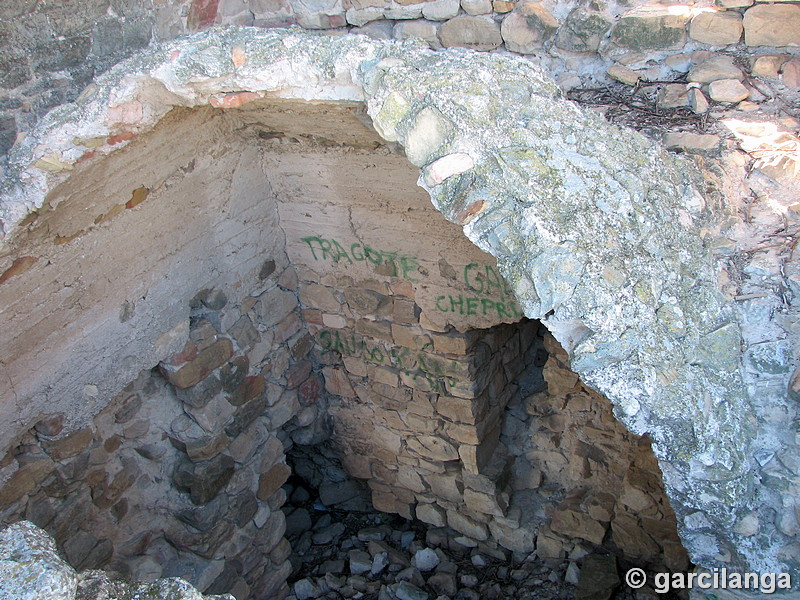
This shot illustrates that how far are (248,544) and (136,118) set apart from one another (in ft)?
7.97

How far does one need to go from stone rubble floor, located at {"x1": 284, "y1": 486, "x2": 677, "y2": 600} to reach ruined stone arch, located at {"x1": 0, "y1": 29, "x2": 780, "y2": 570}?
2171mm

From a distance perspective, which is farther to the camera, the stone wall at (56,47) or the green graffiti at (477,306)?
the green graffiti at (477,306)

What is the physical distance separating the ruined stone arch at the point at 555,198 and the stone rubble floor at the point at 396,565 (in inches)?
85.5

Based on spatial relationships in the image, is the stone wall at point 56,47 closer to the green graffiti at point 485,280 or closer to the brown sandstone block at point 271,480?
the green graffiti at point 485,280

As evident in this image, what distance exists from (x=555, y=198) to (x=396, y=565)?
9.69ft

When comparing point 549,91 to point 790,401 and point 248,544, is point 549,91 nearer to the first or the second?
point 790,401

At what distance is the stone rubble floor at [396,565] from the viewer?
12.9 ft

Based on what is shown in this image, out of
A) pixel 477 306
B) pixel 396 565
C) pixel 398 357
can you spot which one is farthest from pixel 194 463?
pixel 477 306

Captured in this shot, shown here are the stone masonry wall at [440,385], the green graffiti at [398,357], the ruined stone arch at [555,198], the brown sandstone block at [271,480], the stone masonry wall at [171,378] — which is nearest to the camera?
the ruined stone arch at [555,198]

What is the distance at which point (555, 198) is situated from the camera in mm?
1938

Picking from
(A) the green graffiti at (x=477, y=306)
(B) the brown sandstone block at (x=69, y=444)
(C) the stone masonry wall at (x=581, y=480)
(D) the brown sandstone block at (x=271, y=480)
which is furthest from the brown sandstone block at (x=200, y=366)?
(C) the stone masonry wall at (x=581, y=480)

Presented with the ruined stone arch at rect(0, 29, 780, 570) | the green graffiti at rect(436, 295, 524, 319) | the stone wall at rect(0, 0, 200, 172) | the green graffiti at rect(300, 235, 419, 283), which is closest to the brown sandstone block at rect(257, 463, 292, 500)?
the green graffiti at rect(300, 235, 419, 283)

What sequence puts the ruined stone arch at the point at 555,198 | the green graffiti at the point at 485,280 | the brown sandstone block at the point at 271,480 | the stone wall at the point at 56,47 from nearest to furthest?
the ruined stone arch at the point at 555,198 < the stone wall at the point at 56,47 < the green graffiti at the point at 485,280 < the brown sandstone block at the point at 271,480

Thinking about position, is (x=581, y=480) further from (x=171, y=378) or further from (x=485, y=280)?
(x=171, y=378)
